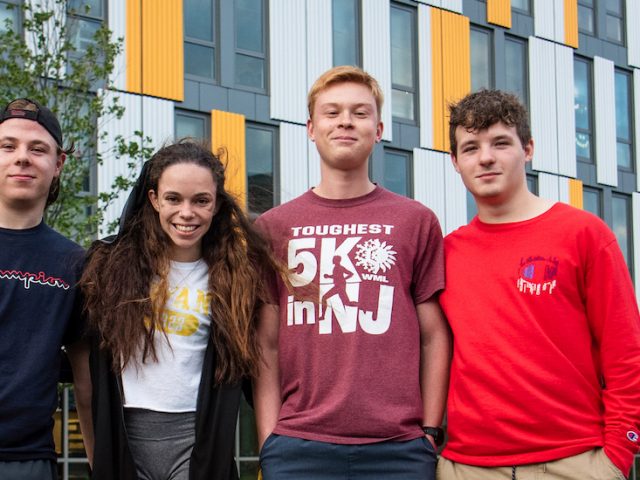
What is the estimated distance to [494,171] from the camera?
4102 millimetres

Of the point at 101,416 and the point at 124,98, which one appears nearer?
the point at 101,416

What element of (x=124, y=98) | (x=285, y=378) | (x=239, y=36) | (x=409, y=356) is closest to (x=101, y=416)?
(x=285, y=378)

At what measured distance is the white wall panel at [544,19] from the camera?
21203 mm

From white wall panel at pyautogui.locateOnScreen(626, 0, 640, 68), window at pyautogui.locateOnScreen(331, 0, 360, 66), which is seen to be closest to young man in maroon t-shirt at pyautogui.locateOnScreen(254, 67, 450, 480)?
window at pyautogui.locateOnScreen(331, 0, 360, 66)

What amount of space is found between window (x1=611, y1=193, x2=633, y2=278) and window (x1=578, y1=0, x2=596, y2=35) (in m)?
3.88

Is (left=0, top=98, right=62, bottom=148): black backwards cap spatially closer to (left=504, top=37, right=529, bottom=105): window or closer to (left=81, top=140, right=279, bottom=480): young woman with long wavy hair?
(left=81, top=140, right=279, bottom=480): young woman with long wavy hair

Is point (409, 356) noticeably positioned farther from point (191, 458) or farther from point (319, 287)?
point (191, 458)

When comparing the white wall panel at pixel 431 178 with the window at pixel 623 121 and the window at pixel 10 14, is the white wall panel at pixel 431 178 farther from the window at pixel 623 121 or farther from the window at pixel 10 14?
the window at pixel 10 14

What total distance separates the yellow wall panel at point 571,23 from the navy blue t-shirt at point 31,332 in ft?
63.6

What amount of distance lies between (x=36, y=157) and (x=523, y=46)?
60.4 feet

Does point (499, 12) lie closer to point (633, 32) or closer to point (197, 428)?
point (633, 32)

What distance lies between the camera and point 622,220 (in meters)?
22.5

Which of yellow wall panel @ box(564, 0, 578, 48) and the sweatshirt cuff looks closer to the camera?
the sweatshirt cuff

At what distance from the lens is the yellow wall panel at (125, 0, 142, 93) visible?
14.6m
